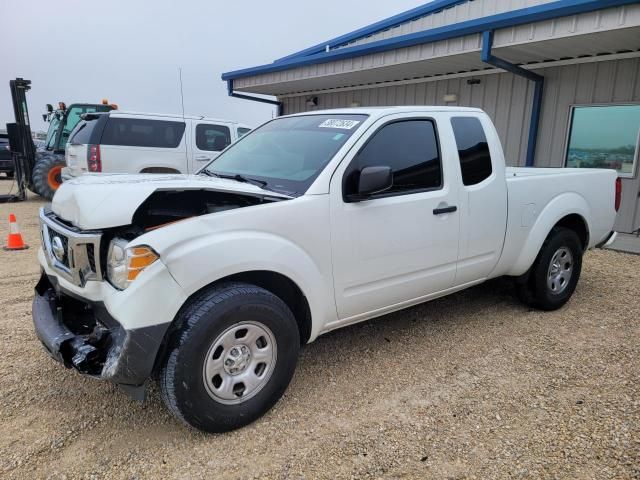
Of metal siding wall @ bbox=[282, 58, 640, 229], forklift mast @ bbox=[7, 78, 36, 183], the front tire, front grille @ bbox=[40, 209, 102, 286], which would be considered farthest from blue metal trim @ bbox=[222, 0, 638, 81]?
forklift mast @ bbox=[7, 78, 36, 183]

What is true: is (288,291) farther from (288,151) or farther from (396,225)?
(288,151)

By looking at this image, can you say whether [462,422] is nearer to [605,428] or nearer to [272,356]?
[605,428]

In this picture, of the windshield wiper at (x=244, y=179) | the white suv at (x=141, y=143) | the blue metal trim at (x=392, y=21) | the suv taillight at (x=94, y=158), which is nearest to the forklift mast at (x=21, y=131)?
the white suv at (x=141, y=143)

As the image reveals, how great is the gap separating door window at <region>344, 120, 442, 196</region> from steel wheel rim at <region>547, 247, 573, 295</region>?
6.02 ft

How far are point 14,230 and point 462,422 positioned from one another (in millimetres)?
7055

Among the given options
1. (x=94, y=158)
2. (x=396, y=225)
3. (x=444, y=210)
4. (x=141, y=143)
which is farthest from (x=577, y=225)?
(x=94, y=158)

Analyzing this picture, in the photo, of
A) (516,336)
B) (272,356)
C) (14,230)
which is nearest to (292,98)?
(14,230)

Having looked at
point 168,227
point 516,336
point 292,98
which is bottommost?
point 516,336

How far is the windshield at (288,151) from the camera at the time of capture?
315cm

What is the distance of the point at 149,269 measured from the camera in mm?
2326

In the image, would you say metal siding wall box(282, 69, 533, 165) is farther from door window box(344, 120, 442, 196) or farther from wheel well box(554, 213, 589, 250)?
door window box(344, 120, 442, 196)

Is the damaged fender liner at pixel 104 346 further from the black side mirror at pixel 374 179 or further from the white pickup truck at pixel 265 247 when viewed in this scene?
the black side mirror at pixel 374 179

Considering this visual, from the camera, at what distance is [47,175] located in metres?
12.0

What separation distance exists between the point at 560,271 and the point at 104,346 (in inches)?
Answer: 164
